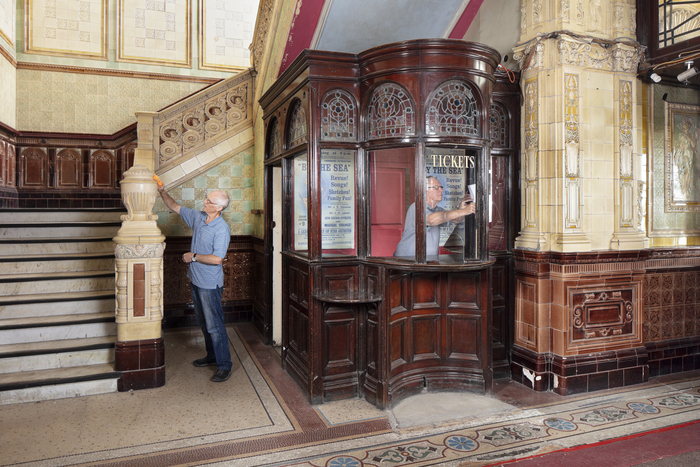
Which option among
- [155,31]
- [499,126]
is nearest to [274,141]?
[499,126]

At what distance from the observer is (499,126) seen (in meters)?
4.46

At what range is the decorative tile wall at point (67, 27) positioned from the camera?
7.33 meters

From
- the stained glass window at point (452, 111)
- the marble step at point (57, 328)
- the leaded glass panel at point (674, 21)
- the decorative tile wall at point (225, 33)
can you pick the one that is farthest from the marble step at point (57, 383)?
the decorative tile wall at point (225, 33)

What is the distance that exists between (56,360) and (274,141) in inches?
115

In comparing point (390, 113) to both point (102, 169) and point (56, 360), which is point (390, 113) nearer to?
point (56, 360)

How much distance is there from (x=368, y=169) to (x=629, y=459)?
2.70 m

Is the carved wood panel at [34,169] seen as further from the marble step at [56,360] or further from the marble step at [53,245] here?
the marble step at [56,360]

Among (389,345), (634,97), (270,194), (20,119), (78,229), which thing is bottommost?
(389,345)

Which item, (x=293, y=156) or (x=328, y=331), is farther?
(x=293, y=156)

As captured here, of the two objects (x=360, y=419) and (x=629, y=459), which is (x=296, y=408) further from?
(x=629, y=459)

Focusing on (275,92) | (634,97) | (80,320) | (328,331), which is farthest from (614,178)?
(80,320)

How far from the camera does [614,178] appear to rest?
14.0 feet

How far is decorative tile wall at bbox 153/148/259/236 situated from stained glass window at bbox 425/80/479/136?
3548 mm

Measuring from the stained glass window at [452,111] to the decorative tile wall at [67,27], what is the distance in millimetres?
6518
